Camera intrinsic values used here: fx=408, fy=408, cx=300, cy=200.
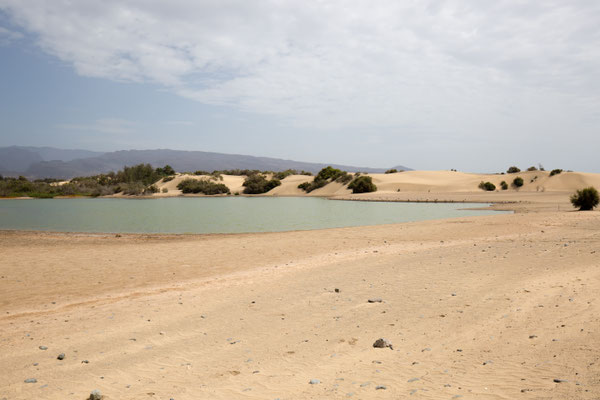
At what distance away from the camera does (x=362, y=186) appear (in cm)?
5525

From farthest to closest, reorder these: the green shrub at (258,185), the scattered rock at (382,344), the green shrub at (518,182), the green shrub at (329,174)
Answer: the green shrub at (258,185) → the green shrub at (329,174) → the green shrub at (518,182) → the scattered rock at (382,344)

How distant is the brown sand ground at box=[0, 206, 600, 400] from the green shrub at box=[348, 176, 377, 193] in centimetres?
4333

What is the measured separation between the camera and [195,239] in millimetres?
16844

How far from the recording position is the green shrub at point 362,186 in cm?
5504

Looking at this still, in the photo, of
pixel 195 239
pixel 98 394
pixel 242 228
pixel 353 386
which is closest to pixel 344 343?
pixel 353 386

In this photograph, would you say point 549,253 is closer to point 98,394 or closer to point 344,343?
point 344,343

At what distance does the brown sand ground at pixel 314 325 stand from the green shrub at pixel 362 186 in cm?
4333

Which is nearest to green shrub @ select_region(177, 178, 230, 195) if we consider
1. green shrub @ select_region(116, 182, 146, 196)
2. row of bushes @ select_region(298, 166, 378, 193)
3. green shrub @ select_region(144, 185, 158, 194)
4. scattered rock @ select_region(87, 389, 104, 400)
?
green shrub @ select_region(144, 185, 158, 194)

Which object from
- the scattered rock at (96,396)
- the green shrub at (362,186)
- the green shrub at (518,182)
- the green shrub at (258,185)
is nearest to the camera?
the scattered rock at (96,396)

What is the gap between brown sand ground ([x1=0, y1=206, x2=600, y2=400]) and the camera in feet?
12.7

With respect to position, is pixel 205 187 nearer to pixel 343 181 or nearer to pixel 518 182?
pixel 343 181

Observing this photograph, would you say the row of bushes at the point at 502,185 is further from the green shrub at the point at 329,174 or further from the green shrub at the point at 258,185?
the green shrub at the point at 258,185

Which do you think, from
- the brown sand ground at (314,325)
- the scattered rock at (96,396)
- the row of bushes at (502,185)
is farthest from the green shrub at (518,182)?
the scattered rock at (96,396)

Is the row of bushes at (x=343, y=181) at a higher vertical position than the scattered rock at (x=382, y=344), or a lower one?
higher
